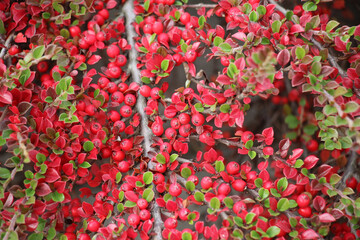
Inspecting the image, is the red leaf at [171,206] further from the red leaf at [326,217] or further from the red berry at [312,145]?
the red berry at [312,145]

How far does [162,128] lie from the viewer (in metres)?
0.90

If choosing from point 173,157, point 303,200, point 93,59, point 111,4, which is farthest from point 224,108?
point 111,4

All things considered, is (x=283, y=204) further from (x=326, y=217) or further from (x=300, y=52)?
(x=300, y=52)

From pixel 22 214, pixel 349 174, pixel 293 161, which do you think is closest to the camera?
pixel 22 214

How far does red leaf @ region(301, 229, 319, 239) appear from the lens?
75cm

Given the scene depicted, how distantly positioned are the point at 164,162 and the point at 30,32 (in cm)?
53

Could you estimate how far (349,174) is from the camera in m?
0.94

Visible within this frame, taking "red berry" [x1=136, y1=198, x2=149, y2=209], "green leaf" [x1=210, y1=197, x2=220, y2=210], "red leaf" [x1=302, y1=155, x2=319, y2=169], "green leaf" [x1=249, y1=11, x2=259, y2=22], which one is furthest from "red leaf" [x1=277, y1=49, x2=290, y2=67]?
"red berry" [x1=136, y1=198, x2=149, y2=209]

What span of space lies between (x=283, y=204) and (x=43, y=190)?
1.80 feet

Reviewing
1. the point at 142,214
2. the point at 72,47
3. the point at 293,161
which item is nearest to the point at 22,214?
the point at 142,214

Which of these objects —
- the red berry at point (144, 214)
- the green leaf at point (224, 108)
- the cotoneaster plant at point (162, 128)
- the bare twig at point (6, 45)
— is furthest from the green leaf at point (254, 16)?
the bare twig at point (6, 45)

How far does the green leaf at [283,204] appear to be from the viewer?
77 centimetres

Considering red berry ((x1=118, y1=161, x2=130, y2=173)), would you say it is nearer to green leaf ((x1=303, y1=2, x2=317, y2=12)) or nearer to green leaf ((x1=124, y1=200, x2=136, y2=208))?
green leaf ((x1=124, y1=200, x2=136, y2=208))

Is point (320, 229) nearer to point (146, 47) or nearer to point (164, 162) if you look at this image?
point (164, 162)
